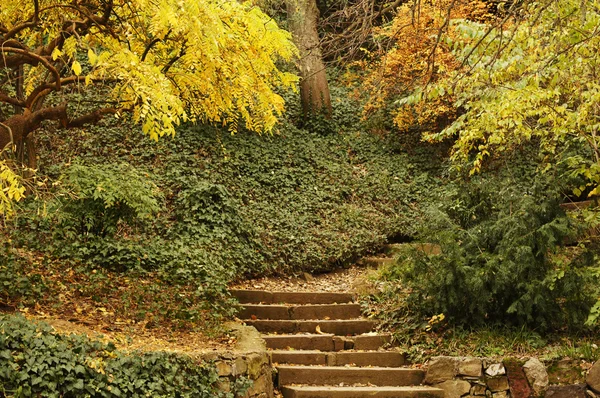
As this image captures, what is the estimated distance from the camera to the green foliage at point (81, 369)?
5785 millimetres

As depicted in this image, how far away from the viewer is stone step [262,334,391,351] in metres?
8.80

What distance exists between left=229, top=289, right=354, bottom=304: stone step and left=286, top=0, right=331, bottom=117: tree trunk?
6.42m

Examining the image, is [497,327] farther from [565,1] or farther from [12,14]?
[12,14]

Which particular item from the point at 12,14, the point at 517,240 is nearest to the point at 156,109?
the point at 12,14

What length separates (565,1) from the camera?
7.25 meters

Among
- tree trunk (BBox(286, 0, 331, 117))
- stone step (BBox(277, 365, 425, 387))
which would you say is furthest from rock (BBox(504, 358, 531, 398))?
tree trunk (BBox(286, 0, 331, 117))

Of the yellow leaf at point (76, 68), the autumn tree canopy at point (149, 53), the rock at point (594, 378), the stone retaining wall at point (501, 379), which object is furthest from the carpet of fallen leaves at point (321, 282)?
the yellow leaf at point (76, 68)

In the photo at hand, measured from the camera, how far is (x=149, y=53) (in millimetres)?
7527

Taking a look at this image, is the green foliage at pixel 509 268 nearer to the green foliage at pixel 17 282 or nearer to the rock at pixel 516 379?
the rock at pixel 516 379

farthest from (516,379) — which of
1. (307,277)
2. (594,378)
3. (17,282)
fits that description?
(17,282)

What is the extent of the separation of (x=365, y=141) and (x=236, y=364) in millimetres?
9062

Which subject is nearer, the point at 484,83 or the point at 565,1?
the point at 565,1

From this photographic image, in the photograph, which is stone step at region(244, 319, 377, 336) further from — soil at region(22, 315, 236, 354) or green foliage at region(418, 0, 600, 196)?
green foliage at region(418, 0, 600, 196)

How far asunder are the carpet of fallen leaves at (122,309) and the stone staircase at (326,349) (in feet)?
3.27
